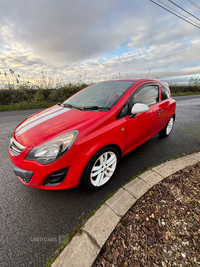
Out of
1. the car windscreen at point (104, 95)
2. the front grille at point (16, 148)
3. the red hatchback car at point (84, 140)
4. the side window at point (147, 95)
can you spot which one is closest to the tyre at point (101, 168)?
the red hatchback car at point (84, 140)

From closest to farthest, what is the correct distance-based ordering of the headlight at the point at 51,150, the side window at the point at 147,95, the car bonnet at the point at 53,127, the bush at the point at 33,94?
the headlight at the point at 51,150 → the car bonnet at the point at 53,127 → the side window at the point at 147,95 → the bush at the point at 33,94

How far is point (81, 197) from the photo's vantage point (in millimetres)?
1903

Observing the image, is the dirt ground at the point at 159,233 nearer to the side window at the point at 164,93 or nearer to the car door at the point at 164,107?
the car door at the point at 164,107

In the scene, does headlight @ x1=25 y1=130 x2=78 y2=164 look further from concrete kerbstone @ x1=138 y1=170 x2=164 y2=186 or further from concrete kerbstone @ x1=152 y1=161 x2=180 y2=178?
concrete kerbstone @ x1=152 y1=161 x2=180 y2=178

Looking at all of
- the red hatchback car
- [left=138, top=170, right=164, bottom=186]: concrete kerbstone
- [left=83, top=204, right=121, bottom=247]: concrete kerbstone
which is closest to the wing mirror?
the red hatchback car

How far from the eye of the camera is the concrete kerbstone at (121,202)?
1.60 m

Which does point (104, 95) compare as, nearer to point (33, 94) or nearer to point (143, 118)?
point (143, 118)

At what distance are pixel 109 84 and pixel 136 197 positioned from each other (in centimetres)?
216

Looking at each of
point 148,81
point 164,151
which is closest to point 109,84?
point 148,81

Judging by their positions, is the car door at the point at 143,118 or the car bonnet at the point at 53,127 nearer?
the car bonnet at the point at 53,127

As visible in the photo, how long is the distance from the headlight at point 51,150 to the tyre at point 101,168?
0.40m

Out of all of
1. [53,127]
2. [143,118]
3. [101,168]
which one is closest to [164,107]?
[143,118]

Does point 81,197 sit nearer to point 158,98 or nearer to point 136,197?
point 136,197

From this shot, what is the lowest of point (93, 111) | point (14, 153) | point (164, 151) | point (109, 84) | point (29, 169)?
point (164, 151)
